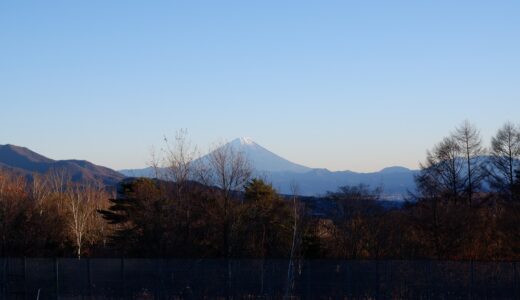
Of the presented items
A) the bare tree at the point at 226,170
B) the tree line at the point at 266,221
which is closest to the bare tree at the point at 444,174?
the tree line at the point at 266,221

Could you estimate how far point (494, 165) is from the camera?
51125 mm

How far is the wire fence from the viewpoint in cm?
2677

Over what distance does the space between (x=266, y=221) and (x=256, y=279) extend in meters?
10.5

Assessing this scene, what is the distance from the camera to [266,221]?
38.2 meters

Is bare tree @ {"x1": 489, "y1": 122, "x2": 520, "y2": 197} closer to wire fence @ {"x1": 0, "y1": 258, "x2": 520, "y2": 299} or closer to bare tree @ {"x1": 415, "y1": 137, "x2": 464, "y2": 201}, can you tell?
bare tree @ {"x1": 415, "y1": 137, "x2": 464, "y2": 201}

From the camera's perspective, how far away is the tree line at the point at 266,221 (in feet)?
117

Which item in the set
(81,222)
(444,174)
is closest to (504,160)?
(444,174)

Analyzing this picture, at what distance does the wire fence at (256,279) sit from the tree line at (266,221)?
4.43 metres

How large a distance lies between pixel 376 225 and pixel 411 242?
179 centimetres

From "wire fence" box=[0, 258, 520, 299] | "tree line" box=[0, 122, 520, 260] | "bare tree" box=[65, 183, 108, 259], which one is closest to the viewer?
"wire fence" box=[0, 258, 520, 299]

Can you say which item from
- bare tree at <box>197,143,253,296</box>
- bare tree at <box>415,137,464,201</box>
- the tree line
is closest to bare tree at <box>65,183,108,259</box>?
the tree line

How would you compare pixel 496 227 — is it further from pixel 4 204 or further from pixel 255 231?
pixel 4 204

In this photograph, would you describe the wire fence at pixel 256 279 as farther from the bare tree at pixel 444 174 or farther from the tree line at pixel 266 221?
the bare tree at pixel 444 174

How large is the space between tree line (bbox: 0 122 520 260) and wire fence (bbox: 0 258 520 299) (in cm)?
443
